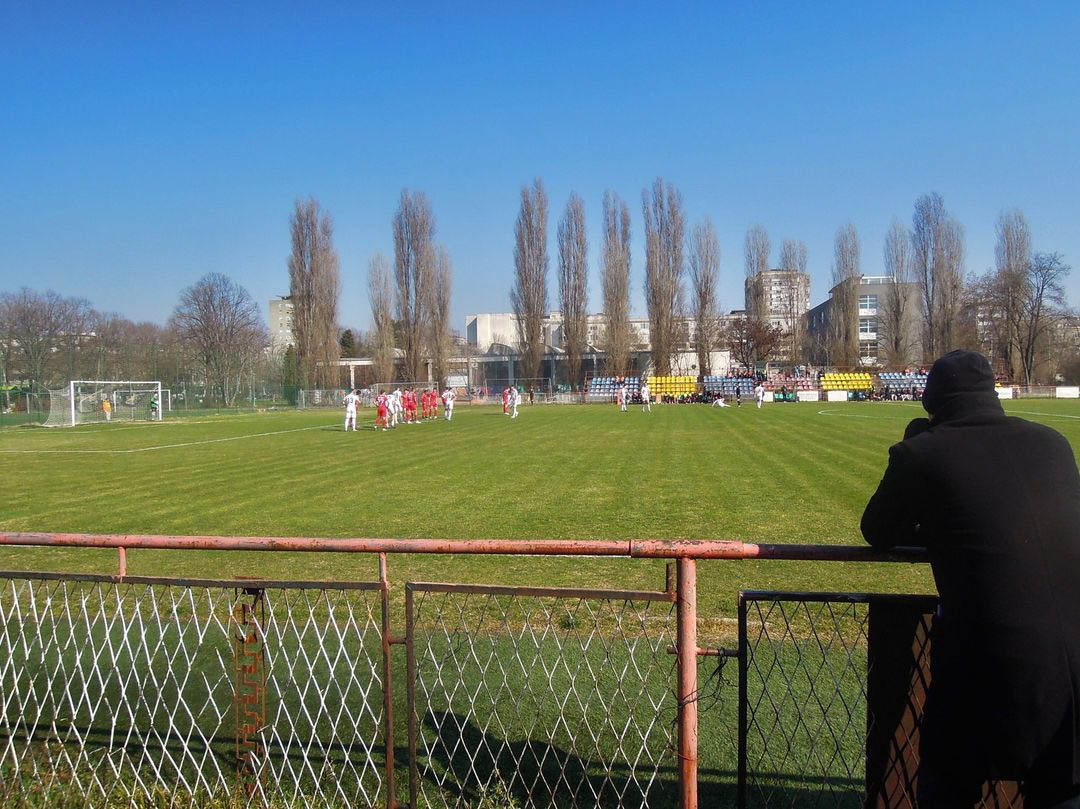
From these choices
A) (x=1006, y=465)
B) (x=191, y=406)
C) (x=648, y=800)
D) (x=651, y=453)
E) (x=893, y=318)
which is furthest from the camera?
(x=893, y=318)

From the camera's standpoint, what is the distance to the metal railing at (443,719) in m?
2.82

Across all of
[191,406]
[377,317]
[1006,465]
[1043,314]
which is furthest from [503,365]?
[1006,465]

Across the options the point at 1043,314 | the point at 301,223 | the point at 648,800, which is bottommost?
the point at 648,800

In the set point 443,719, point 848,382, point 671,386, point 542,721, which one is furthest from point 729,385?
point 443,719

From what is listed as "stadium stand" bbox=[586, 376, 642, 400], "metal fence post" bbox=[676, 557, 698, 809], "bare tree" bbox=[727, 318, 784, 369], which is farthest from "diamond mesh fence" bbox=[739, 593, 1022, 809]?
"bare tree" bbox=[727, 318, 784, 369]

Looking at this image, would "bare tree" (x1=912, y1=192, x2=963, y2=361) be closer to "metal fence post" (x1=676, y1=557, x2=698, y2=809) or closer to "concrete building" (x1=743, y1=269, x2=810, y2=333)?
"concrete building" (x1=743, y1=269, x2=810, y2=333)

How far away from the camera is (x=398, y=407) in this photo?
3469cm

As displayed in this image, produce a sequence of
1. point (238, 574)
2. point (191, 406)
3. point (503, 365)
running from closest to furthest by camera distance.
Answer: point (238, 574) → point (191, 406) → point (503, 365)

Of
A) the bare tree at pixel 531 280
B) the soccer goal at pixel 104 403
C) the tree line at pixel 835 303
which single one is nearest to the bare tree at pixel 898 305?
the tree line at pixel 835 303

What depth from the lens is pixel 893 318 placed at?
215 ft

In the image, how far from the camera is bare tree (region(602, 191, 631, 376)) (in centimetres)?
6644

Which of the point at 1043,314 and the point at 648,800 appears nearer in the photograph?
the point at 648,800

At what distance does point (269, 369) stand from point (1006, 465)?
6361 centimetres

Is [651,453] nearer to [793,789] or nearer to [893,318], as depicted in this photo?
[793,789]
